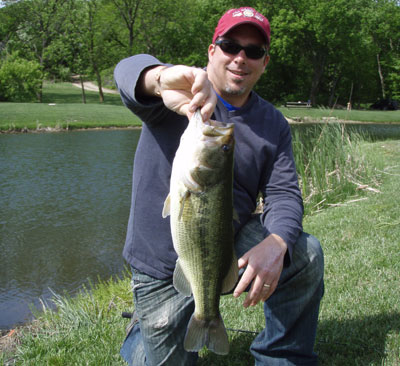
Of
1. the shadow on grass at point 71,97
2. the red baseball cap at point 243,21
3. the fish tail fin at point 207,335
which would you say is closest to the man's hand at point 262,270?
the fish tail fin at point 207,335

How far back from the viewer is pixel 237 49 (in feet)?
10.5

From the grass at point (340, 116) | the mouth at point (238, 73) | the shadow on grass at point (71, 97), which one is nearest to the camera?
the mouth at point (238, 73)

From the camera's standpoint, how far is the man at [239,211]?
2.57m

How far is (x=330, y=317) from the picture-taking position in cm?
371

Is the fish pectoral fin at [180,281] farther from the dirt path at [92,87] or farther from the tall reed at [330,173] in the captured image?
the dirt path at [92,87]

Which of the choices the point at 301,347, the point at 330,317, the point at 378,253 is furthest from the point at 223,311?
the point at 378,253

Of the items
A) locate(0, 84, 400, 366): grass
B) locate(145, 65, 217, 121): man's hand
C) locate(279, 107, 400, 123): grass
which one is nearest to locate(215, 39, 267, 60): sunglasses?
locate(145, 65, 217, 121): man's hand

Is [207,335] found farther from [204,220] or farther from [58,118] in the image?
[58,118]

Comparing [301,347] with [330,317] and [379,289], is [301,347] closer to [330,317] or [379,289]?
[330,317]

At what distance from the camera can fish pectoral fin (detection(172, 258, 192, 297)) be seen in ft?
8.55

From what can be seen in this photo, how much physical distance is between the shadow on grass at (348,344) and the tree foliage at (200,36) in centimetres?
3885

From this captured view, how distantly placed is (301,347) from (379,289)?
65.8 inches

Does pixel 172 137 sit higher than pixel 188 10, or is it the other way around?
pixel 188 10

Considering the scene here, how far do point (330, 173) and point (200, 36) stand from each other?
43261 mm
